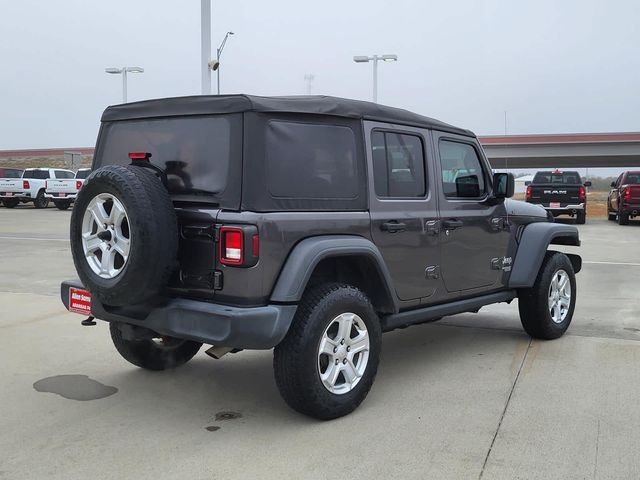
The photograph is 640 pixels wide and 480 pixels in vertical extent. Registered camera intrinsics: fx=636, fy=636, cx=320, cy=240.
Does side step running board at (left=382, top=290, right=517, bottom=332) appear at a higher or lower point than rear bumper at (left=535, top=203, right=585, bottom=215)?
lower

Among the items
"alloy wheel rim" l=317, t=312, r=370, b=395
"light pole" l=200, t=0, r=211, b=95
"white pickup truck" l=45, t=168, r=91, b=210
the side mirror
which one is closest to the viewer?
"alloy wheel rim" l=317, t=312, r=370, b=395

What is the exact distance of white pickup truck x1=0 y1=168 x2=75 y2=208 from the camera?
1102 inches

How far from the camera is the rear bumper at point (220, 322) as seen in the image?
136 inches

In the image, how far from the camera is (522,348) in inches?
222

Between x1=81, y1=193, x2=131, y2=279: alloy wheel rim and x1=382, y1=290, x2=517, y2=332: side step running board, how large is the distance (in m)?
1.82

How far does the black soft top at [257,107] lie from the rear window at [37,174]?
26.8m

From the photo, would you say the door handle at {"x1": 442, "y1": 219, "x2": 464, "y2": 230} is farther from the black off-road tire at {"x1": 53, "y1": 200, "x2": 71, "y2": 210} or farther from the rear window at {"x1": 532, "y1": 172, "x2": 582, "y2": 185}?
the black off-road tire at {"x1": 53, "y1": 200, "x2": 71, "y2": 210}

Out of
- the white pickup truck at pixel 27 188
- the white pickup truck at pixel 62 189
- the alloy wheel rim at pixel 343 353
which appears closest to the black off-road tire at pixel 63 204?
the white pickup truck at pixel 62 189

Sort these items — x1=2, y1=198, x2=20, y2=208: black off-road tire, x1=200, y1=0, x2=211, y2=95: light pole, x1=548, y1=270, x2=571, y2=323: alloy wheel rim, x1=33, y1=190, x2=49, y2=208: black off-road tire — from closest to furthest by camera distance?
x1=548, y1=270, x2=571, y2=323: alloy wheel rim → x1=200, y1=0, x2=211, y2=95: light pole → x1=33, y1=190, x2=49, y2=208: black off-road tire → x1=2, y1=198, x2=20, y2=208: black off-road tire

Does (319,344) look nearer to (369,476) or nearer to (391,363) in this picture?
(369,476)

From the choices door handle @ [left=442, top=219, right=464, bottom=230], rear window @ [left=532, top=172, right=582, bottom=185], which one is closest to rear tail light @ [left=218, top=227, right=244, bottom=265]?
door handle @ [left=442, top=219, right=464, bottom=230]

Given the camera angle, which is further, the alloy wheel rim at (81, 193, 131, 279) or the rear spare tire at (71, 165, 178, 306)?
the alloy wheel rim at (81, 193, 131, 279)

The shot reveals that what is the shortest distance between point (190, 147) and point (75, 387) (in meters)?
2.03

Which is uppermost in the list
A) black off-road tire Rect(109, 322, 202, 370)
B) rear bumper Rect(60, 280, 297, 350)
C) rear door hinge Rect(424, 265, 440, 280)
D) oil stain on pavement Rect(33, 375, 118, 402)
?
rear door hinge Rect(424, 265, 440, 280)
